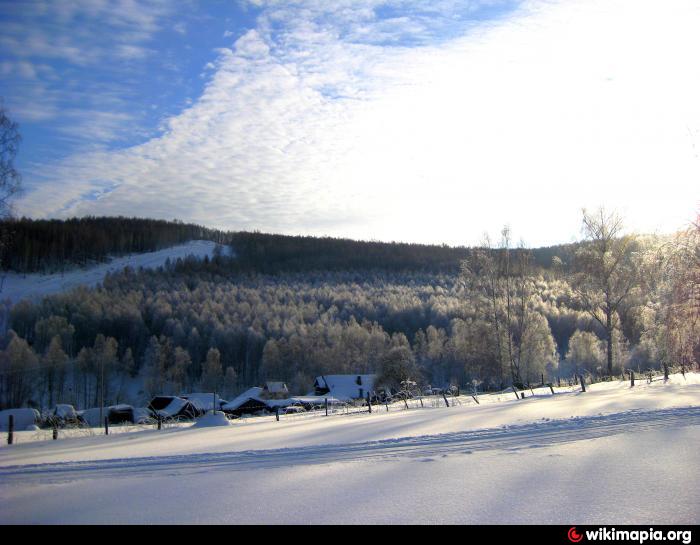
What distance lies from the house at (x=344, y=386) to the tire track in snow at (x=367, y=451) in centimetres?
6369

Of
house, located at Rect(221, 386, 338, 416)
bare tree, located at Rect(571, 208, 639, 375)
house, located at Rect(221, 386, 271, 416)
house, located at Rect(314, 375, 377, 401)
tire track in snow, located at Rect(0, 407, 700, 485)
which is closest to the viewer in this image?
tire track in snow, located at Rect(0, 407, 700, 485)

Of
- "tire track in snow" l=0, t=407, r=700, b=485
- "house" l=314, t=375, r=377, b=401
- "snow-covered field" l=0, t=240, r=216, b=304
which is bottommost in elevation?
"house" l=314, t=375, r=377, b=401

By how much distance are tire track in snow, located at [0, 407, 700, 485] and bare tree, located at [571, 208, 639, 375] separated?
21.8m

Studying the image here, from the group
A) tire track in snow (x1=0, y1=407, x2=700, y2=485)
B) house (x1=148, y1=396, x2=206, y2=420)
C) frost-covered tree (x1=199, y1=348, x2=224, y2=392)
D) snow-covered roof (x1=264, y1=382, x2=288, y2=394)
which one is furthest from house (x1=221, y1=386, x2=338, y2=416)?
tire track in snow (x1=0, y1=407, x2=700, y2=485)

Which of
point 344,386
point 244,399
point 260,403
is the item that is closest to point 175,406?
point 244,399

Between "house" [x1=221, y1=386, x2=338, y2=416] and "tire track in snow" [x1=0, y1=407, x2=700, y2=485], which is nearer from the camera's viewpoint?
"tire track in snow" [x1=0, y1=407, x2=700, y2=485]

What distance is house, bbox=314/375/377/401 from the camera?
7550 cm

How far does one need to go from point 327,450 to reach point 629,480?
19.9 feet

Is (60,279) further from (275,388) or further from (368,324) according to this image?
(275,388)

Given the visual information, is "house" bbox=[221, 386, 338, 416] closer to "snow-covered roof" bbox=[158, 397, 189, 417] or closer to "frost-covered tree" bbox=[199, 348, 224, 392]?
"snow-covered roof" bbox=[158, 397, 189, 417]

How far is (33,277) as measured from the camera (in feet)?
541

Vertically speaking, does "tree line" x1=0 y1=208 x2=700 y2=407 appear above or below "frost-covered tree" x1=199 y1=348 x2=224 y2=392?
above
